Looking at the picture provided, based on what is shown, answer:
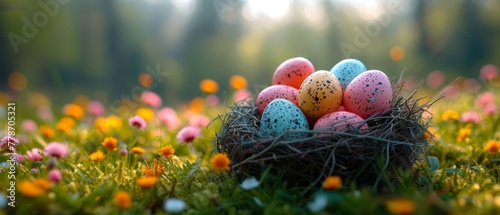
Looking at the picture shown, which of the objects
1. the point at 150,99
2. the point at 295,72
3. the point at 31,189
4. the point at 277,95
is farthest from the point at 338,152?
the point at 150,99

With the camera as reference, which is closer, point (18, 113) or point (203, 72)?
point (18, 113)

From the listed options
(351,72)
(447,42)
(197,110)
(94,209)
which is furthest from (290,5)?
(94,209)

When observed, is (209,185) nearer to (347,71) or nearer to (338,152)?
(338,152)

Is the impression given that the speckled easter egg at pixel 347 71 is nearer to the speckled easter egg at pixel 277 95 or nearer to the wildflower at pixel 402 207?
the speckled easter egg at pixel 277 95

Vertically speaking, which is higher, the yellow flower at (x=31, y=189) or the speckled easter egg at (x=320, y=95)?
the speckled easter egg at (x=320, y=95)

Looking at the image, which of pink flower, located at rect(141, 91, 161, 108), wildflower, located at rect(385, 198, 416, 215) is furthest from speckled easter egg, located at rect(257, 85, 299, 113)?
pink flower, located at rect(141, 91, 161, 108)

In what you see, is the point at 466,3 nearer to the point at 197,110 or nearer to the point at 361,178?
the point at 197,110

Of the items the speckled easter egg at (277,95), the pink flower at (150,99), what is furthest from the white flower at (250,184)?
the pink flower at (150,99)
